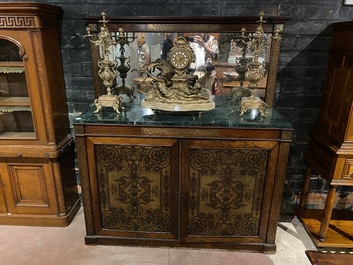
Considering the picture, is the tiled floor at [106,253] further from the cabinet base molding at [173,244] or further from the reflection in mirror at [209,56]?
the reflection in mirror at [209,56]

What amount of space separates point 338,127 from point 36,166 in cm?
239

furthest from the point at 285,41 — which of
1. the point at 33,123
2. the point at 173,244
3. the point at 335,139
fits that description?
the point at 33,123

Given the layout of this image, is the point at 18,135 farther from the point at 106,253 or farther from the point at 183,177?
the point at 183,177

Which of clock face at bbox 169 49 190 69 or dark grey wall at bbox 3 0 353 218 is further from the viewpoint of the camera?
dark grey wall at bbox 3 0 353 218

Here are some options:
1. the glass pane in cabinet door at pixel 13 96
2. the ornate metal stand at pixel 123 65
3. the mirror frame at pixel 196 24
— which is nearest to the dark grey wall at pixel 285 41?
the mirror frame at pixel 196 24

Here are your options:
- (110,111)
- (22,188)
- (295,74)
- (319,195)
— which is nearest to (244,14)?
(295,74)

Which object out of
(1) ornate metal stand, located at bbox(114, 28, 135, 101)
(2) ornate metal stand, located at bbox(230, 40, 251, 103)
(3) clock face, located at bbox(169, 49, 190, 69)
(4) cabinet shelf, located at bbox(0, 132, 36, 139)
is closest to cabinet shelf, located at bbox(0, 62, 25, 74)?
(4) cabinet shelf, located at bbox(0, 132, 36, 139)

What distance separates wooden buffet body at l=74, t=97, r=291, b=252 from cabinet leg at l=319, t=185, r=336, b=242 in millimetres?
411

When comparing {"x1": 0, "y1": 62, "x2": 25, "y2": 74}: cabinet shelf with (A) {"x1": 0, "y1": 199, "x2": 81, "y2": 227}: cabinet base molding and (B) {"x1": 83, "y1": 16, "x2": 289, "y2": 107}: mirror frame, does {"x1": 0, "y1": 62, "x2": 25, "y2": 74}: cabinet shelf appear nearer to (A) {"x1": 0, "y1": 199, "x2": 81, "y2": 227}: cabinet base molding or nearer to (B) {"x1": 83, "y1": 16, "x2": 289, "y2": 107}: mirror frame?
(B) {"x1": 83, "y1": 16, "x2": 289, "y2": 107}: mirror frame

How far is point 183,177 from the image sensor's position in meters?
2.10

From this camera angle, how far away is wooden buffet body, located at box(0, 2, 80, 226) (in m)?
2.09

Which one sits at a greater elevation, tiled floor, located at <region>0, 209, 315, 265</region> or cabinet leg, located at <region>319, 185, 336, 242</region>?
cabinet leg, located at <region>319, 185, 336, 242</region>

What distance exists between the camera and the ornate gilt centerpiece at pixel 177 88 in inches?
81.1

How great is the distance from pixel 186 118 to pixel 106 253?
49.2 inches
